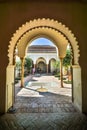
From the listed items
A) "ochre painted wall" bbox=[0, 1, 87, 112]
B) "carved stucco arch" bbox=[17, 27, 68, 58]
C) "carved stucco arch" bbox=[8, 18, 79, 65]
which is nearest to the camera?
"ochre painted wall" bbox=[0, 1, 87, 112]

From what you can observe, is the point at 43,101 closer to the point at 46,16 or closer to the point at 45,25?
the point at 45,25

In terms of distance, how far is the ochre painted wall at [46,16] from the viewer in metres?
5.35

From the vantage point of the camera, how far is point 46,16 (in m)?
5.41

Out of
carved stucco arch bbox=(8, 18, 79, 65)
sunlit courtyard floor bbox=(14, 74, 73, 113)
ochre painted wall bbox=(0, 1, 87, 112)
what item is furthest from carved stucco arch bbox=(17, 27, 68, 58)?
ochre painted wall bbox=(0, 1, 87, 112)

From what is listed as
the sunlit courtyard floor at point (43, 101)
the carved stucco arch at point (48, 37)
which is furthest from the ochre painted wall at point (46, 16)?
the carved stucco arch at point (48, 37)

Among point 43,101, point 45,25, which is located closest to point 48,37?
point 45,25

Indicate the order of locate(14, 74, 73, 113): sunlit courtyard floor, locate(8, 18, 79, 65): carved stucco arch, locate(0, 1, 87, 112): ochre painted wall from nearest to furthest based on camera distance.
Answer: locate(0, 1, 87, 112): ochre painted wall < locate(8, 18, 79, 65): carved stucco arch < locate(14, 74, 73, 113): sunlit courtyard floor

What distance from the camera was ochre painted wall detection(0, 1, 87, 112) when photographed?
211 inches

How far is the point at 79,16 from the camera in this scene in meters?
5.48

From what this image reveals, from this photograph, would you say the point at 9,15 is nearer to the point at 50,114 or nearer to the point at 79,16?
the point at 79,16

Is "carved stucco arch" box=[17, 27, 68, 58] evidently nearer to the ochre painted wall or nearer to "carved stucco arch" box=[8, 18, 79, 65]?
"carved stucco arch" box=[8, 18, 79, 65]

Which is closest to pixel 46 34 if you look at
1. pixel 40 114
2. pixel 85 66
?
pixel 85 66

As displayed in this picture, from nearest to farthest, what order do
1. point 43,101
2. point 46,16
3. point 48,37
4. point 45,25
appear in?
1. point 46,16
2. point 45,25
3. point 43,101
4. point 48,37

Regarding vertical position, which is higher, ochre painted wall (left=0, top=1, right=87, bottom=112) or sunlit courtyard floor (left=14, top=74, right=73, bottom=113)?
ochre painted wall (left=0, top=1, right=87, bottom=112)
